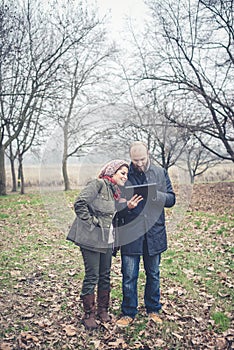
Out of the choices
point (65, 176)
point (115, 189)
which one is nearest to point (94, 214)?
point (115, 189)

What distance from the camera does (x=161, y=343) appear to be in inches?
153

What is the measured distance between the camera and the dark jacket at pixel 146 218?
3.77 m

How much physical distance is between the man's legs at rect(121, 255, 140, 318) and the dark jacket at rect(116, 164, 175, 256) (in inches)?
5.2

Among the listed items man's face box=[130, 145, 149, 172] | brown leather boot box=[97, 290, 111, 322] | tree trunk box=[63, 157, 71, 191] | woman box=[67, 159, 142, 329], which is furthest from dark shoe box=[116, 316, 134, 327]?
man's face box=[130, 145, 149, 172]

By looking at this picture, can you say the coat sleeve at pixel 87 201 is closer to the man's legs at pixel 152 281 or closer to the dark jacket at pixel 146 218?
the dark jacket at pixel 146 218

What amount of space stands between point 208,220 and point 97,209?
319 inches

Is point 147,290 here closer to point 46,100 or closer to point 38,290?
point 38,290

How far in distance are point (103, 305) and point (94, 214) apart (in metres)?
1.24

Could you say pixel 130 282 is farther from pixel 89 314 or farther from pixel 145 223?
pixel 145 223

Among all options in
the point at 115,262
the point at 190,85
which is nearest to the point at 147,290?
the point at 115,262

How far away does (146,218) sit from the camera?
12.5ft

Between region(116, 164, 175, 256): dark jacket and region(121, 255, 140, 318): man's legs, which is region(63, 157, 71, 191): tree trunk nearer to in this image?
region(116, 164, 175, 256): dark jacket

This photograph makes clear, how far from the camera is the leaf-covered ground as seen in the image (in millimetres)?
3914

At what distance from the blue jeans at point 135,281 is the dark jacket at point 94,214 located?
50cm
